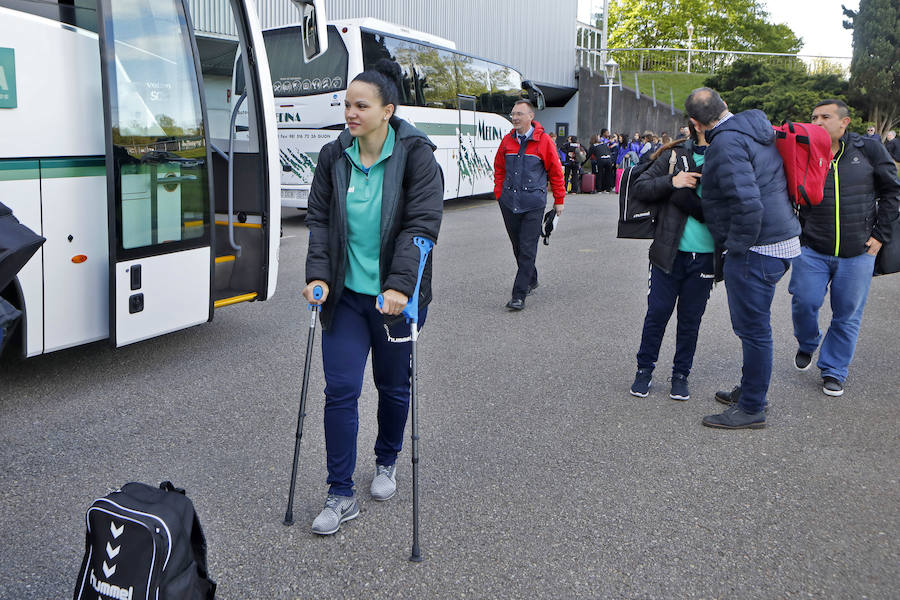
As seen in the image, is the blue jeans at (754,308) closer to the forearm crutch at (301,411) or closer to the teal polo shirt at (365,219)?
the teal polo shirt at (365,219)

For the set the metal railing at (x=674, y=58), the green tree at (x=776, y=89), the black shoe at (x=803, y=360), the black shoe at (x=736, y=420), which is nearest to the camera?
the black shoe at (x=736, y=420)

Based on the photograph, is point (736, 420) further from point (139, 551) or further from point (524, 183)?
point (524, 183)

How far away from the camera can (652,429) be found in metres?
4.73

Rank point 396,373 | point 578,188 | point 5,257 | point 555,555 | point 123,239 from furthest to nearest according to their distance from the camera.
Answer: point 578,188 → point 123,239 → point 396,373 → point 555,555 → point 5,257

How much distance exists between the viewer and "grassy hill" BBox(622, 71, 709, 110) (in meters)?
40.0

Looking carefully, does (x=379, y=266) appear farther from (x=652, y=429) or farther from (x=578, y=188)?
(x=578, y=188)

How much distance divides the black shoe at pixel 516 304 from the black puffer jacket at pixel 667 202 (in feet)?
9.27

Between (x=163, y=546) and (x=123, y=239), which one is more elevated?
(x=123, y=239)

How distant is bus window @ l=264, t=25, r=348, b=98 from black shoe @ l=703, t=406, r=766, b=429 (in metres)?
10.4

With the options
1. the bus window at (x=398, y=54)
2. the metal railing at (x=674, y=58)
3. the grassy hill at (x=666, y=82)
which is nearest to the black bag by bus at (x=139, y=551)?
the bus window at (x=398, y=54)

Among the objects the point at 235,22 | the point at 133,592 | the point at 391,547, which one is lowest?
the point at 391,547

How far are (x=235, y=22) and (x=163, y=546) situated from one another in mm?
4797

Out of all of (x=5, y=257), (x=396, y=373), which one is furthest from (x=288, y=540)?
(x=5, y=257)

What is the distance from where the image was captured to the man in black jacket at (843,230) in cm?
521
